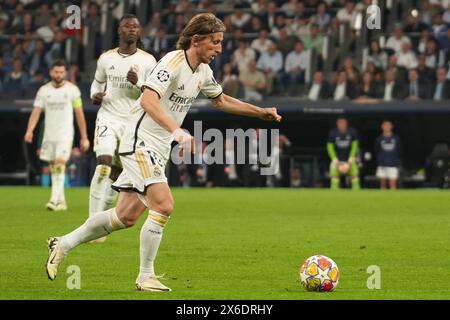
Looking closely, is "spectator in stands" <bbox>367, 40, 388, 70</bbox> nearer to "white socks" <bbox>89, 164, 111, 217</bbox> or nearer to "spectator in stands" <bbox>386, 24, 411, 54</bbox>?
"spectator in stands" <bbox>386, 24, 411, 54</bbox>

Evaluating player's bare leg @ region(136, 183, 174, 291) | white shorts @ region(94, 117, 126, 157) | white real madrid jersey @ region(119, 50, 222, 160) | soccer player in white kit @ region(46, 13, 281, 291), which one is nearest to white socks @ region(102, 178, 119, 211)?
white shorts @ region(94, 117, 126, 157)

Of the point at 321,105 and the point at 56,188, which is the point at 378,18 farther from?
the point at 56,188

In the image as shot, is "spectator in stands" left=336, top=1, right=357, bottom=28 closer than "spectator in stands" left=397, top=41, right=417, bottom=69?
No

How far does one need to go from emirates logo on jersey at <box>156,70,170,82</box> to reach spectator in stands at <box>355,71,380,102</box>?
20909 mm

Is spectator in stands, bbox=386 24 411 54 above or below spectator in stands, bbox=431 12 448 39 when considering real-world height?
below

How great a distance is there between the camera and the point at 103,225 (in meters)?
10.5

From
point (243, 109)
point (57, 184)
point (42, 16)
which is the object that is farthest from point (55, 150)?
point (42, 16)

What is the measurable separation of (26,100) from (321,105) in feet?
24.9

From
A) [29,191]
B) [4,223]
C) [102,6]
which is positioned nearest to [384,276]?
[4,223]

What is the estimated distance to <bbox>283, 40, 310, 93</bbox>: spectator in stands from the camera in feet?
103

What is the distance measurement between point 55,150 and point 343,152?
11.0m

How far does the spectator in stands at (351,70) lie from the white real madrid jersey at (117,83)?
16.1 metres

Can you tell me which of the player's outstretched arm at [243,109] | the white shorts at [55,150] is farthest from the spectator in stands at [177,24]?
the player's outstretched arm at [243,109]

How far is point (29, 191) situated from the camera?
28.2m
